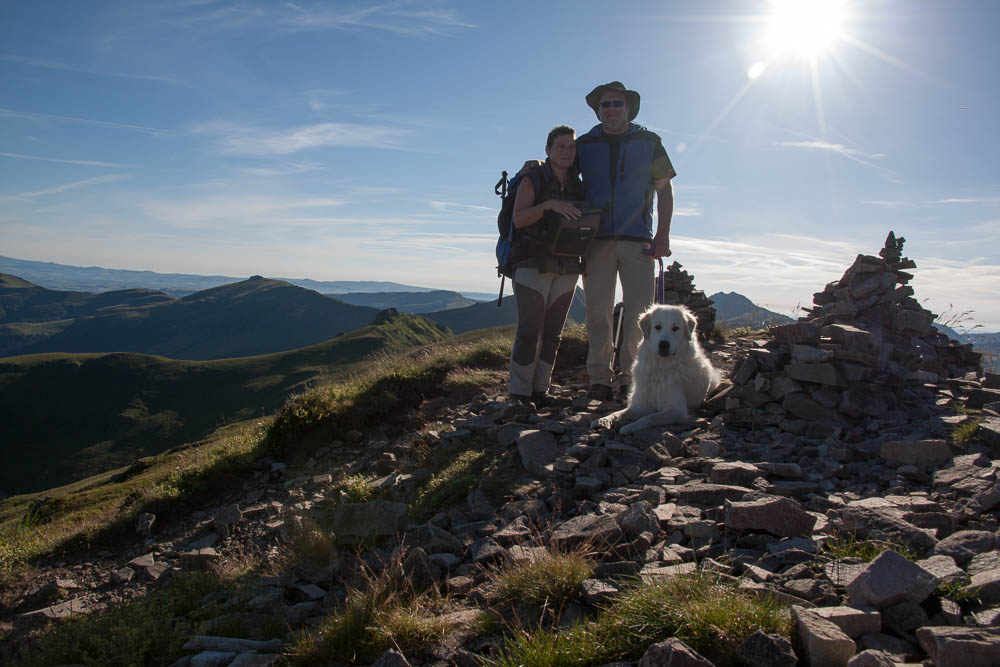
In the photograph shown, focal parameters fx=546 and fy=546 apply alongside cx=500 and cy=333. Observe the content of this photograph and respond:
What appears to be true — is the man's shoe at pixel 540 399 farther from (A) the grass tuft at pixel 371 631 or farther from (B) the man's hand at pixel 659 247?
(A) the grass tuft at pixel 371 631

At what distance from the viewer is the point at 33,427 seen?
105438 mm

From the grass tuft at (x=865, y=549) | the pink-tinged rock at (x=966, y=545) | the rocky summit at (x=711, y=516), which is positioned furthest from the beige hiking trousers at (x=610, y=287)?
the pink-tinged rock at (x=966, y=545)

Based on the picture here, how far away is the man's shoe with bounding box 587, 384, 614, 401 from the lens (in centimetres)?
815

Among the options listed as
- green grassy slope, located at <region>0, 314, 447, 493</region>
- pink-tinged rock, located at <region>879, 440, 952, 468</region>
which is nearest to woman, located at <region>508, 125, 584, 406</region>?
pink-tinged rock, located at <region>879, 440, 952, 468</region>

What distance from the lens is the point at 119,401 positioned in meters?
119

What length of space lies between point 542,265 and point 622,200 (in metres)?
1.39

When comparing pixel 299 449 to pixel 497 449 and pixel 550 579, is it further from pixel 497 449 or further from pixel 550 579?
pixel 550 579

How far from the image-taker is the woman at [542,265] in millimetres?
6871

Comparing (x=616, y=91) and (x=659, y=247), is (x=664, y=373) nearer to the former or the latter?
(x=659, y=247)

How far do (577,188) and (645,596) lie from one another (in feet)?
18.6

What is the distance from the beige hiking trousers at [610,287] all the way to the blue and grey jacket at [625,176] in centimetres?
22

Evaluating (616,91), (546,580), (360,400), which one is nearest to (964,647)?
(546,580)

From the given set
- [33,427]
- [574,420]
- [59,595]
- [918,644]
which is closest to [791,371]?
[574,420]

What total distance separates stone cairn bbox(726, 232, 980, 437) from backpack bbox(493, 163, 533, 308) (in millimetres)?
3409
